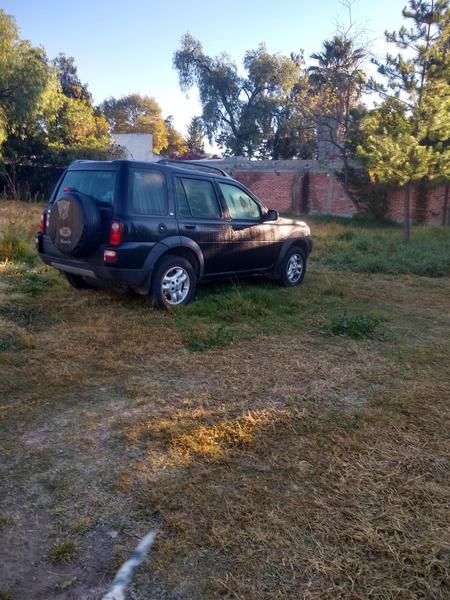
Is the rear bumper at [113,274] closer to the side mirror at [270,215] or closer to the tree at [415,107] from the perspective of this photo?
the side mirror at [270,215]

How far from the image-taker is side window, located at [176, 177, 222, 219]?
668 cm

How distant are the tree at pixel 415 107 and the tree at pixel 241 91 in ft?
78.9

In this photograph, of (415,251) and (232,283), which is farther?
(415,251)

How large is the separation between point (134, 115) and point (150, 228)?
58820 mm

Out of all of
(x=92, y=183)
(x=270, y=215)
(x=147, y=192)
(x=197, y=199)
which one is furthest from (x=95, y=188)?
(x=270, y=215)

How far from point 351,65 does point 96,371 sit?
27.9 m

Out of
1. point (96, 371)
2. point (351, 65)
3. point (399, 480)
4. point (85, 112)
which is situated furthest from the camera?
point (85, 112)

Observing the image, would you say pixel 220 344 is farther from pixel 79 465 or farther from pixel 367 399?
pixel 79 465

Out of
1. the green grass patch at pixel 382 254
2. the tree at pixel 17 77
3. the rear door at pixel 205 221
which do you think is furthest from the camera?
the tree at pixel 17 77

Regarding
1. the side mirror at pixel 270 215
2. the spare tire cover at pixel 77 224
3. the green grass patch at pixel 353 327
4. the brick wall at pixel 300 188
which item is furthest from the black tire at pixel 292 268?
the brick wall at pixel 300 188

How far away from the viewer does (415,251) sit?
43.0 ft

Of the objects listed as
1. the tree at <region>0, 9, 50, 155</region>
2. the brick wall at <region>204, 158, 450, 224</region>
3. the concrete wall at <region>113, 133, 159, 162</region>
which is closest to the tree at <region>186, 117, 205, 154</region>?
the concrete wall at <region>113, 133, 159, 162</region>

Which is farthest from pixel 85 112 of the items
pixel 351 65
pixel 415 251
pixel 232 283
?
pixel 232 283

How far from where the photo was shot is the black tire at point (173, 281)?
6305mm
